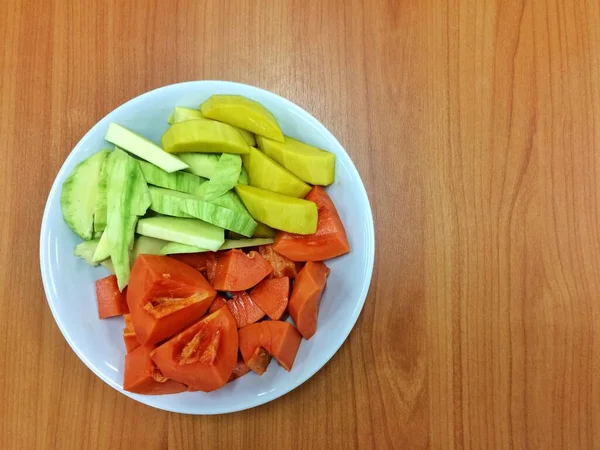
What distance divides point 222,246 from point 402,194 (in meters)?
0.43

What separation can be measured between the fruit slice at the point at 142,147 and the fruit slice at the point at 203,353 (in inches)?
11.4

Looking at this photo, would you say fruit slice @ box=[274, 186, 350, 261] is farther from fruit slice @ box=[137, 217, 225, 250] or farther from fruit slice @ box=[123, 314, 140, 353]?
fruit slice @ box=[123, 314, 140, 353]

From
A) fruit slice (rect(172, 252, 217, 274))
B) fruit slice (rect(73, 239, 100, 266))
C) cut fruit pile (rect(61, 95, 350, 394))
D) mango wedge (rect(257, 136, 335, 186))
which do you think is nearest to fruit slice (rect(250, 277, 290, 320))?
cut fruit pile (rect(61, 95, 350, 394))

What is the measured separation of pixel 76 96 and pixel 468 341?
104cm

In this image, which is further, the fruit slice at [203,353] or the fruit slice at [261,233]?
the fruit slice at [261,233]

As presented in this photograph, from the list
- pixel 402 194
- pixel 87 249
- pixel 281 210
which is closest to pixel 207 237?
pixel 281 210

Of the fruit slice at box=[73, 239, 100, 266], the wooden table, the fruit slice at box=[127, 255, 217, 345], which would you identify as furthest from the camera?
the wooden table

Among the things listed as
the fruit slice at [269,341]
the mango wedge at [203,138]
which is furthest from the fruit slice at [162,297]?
the mango wedge at [203,138]

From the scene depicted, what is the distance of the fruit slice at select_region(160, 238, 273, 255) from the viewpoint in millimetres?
904

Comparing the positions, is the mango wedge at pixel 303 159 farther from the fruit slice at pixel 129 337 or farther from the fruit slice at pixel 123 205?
the fruit slice at pixel 129 337

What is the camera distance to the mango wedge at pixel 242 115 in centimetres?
90

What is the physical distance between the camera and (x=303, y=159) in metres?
0.90

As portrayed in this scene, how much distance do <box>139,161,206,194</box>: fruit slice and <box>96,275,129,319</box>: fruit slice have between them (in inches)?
8.5

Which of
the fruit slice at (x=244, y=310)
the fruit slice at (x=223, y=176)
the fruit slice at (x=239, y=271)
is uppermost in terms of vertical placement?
the fruit slice at (x=223, y=176)
